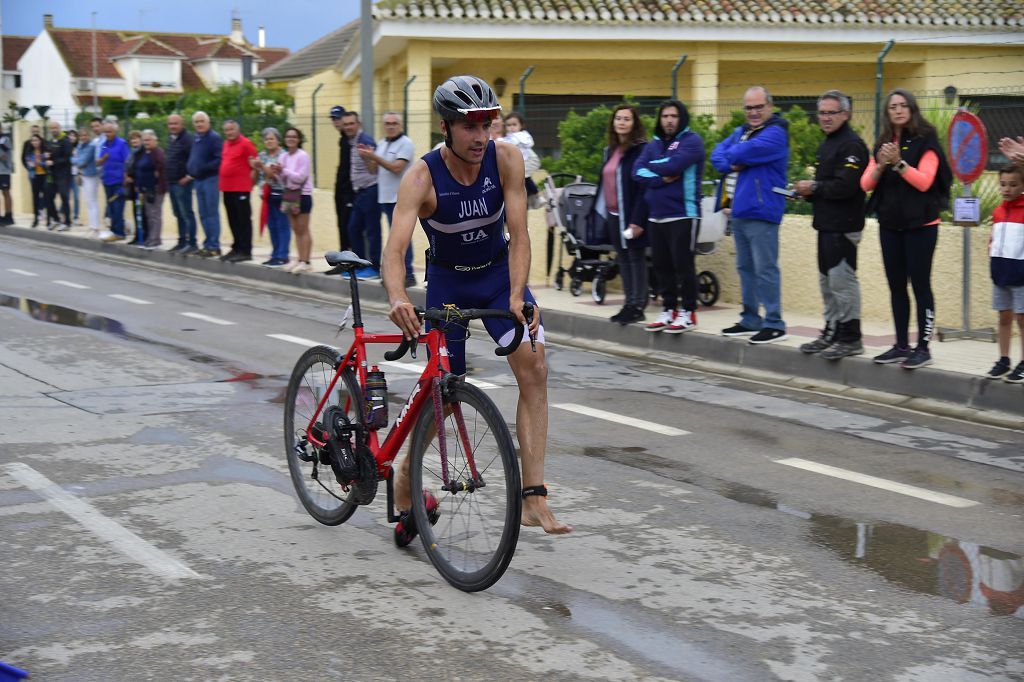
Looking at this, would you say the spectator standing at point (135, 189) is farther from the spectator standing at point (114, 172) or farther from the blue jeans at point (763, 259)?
the blue jeans at point (763, 259)

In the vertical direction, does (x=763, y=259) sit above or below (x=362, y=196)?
below

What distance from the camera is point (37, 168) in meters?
26.0

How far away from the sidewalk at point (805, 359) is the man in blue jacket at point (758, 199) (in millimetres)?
284

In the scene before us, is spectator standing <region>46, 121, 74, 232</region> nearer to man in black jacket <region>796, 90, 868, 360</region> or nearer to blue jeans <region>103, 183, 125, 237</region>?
blue jeans <region>103, 183, 125, 237</region>

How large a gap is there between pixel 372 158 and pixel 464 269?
9.55 m

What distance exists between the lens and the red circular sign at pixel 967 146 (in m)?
10.3

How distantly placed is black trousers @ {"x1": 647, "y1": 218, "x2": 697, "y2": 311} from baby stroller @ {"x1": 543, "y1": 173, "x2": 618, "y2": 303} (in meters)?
1.68

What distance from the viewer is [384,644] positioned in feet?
15.1

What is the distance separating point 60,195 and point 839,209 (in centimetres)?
1914

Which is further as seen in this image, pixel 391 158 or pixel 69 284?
pixel 69 284

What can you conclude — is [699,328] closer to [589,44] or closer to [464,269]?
[464,269]

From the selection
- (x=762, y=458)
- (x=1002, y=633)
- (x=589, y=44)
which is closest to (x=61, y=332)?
(x=762, y=458)

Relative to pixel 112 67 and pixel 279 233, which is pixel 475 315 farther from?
pixel 112 67

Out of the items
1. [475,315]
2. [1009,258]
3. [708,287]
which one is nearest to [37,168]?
[708,287]
